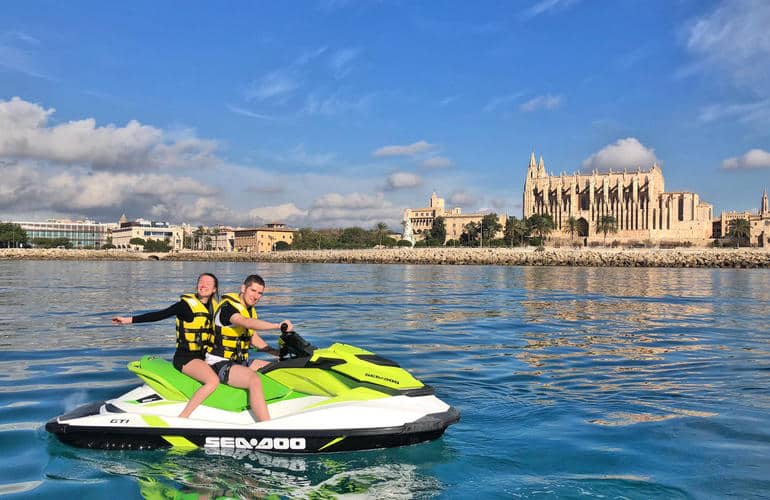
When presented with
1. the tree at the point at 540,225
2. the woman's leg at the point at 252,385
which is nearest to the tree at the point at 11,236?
the tree at the point at 540,225

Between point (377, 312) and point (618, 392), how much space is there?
1175cm

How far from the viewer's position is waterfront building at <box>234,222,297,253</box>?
17112cm

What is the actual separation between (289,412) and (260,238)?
169 metres

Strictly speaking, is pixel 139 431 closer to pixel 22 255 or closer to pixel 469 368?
pixel 469 368

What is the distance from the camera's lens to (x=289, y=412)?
19.5 ft

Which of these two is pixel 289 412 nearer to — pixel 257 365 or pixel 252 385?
pixel 252 385

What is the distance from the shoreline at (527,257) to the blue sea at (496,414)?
5950cm

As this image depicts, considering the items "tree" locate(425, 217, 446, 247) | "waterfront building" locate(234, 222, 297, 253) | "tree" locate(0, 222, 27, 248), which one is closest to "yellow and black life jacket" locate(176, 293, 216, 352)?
"tree" locate(425, 217, 446, 247)

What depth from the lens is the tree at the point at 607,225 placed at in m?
133

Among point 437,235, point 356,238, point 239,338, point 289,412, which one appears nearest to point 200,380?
point 239,338

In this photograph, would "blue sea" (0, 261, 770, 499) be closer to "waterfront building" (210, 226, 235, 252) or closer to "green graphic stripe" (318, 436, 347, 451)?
"green graphic stripe" (318, 436, 347, 451)

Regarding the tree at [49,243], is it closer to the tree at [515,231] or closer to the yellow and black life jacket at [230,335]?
the tree at [515,231]

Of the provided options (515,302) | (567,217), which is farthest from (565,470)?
(567,217)

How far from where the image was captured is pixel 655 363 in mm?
10539
